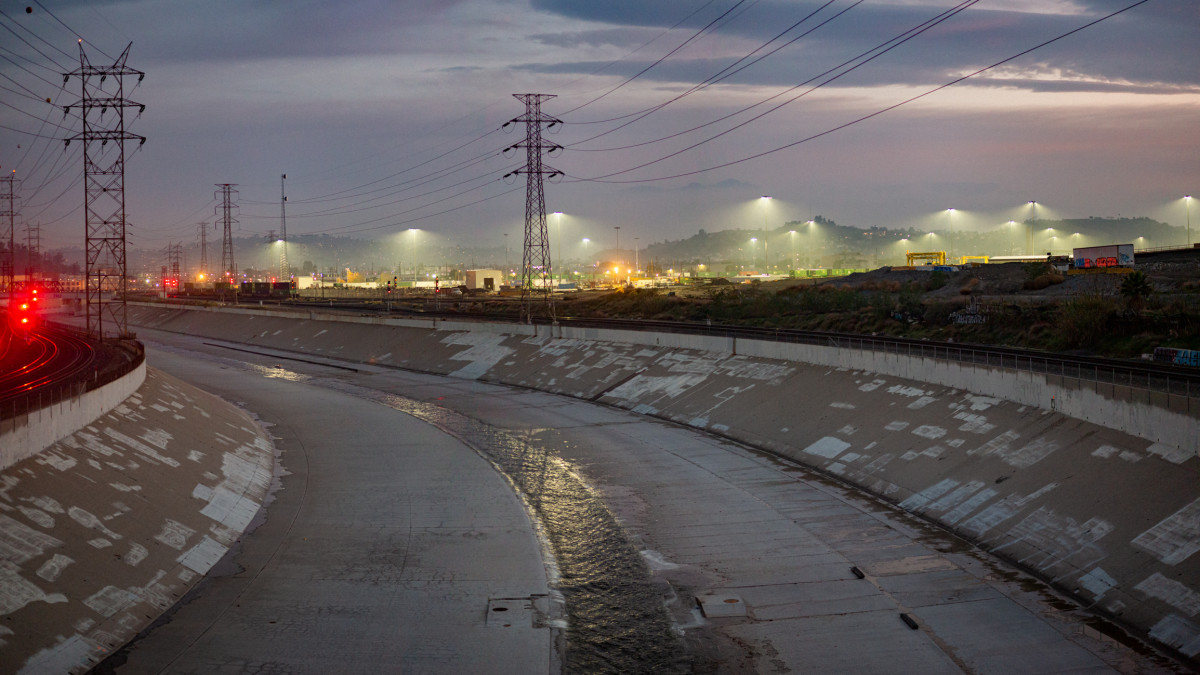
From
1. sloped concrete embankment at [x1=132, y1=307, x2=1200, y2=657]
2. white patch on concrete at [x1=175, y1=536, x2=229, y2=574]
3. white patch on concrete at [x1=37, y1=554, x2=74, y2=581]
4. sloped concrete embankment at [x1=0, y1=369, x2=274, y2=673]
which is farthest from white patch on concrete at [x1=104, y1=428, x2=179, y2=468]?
sloped concrete embankment at [x1=132, y1=307, x2=1200, y2=657]

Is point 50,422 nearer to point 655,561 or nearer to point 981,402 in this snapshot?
point 655,561

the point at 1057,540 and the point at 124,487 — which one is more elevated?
the point at 124,487

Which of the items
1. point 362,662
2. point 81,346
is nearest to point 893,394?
point 362,662

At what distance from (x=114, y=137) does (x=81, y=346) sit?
14.0m

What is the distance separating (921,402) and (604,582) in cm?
1783

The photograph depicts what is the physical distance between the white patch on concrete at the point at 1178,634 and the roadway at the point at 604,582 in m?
0.53

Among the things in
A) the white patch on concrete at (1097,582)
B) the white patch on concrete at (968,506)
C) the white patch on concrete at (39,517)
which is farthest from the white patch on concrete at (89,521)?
the white patch on concrete at (1097,582)

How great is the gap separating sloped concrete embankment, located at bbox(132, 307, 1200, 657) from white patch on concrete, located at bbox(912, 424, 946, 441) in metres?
0.08

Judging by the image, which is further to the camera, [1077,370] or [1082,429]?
[1077,370]

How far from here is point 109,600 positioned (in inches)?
704

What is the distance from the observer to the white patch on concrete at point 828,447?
108 feet

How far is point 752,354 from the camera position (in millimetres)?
48781

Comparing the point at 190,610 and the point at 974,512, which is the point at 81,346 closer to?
the point at 190,610

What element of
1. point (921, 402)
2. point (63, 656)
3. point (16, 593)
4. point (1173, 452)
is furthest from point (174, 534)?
point (921, 402)
